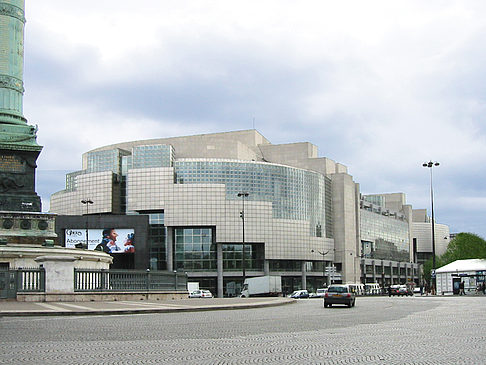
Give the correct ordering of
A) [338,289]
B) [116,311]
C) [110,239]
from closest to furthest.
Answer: [116,311] → [338,289] → [110,239]

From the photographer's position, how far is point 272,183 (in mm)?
121188

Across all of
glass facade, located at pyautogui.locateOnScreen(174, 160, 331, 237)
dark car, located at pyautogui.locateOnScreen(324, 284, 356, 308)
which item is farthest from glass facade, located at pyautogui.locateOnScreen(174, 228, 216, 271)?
dark car, located at pyautogui.locateOnScreen(324, 284, 356, 308)

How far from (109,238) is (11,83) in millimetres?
69788

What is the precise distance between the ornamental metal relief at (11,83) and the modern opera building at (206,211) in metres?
65.7

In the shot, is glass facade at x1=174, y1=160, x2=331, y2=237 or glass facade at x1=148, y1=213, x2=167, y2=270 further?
glass facade at x1=174, y1=160, x2=331, y2=237

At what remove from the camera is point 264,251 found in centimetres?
11950

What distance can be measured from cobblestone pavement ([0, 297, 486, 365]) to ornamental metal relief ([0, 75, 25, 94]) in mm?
21236

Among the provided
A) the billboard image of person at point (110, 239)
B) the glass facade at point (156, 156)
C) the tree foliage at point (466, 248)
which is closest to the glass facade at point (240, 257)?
the glass facade at point (156, 156)

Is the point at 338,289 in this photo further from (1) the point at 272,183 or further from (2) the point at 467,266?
(1) the point at 272,183

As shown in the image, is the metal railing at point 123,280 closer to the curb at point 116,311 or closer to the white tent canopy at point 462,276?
the curb at point 116,311

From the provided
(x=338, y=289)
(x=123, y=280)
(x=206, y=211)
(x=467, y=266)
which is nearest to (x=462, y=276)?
(x=467, y=266)

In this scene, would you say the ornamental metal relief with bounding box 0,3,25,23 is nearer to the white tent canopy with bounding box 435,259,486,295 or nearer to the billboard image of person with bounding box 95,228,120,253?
the white tent canopy with bounding box 435,259,486,295

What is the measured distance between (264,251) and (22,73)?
83.8m

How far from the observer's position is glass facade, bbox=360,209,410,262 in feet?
506
